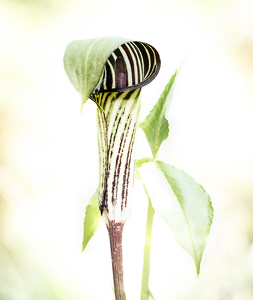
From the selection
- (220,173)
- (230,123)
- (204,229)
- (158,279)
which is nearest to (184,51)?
(230,123)

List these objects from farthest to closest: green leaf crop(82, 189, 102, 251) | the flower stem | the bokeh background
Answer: the bokeh background
green leaf crop(82, 189, 102, 251)
the flower stem

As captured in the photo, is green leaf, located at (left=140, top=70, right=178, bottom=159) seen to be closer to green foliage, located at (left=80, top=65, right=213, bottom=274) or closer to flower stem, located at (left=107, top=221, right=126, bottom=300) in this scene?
green foliage, located at (left=80, top=65, right=213, bottom=274)

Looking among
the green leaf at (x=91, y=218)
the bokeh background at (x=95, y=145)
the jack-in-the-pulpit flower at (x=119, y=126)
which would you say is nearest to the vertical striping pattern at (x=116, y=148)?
the jack-in-the-pulpit flower at (x=119, y=126)

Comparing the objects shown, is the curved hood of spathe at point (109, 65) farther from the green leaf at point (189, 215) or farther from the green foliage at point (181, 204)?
the green leaf at point (189, 215)

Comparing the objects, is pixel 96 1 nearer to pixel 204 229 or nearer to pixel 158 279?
pixel 204 229

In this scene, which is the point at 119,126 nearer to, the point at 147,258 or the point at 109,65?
the point at 109,65

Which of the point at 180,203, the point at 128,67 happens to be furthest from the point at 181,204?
the point at 128,67

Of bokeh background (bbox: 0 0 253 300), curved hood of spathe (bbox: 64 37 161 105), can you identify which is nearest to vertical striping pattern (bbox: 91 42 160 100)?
curved hood of spathe (bbox: 64 37 161 105)
